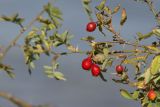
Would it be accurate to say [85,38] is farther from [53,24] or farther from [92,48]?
[53,24]

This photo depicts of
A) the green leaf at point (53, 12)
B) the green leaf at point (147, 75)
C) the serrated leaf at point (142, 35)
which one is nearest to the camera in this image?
the green leaf at point (53, 12)

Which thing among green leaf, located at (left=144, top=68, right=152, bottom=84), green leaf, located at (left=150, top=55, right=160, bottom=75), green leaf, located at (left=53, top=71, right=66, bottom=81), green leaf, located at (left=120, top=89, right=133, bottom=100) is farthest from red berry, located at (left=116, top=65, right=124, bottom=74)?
green leaf, located at (left=53, top=71, right=66, bottom=81)

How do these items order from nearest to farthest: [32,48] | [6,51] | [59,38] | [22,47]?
[6,51], [22,47], [32,48], [59,38]

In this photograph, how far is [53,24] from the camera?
352cm

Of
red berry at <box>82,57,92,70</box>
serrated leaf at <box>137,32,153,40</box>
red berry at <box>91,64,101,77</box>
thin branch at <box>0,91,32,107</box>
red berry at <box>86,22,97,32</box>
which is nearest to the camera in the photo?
thin branch at <box>0,91,32,107</box>

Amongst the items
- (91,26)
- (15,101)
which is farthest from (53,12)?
(91,26)

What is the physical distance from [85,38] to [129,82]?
845mm

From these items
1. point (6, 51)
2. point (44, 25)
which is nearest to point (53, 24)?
point (44, 25)

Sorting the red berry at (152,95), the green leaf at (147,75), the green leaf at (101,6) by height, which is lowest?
the red berry at (152,95)

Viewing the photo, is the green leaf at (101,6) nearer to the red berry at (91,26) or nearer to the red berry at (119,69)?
the red berry at (91,26)

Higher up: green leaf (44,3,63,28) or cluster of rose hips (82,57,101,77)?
green leaf (44,3,63,28)

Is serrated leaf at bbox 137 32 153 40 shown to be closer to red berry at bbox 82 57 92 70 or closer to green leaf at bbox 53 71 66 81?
red berry at bbox 82 57 92 70

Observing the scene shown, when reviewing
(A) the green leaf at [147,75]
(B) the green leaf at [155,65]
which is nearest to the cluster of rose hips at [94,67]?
(A) the green leaf at [147,75]

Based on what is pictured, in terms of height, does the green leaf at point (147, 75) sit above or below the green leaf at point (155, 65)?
below
